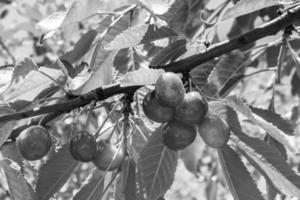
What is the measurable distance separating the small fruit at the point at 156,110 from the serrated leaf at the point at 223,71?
23 cm

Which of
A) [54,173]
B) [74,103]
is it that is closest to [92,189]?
[54,173]

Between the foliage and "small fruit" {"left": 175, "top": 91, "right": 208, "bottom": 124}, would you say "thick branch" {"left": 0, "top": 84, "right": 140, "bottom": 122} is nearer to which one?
the foliage

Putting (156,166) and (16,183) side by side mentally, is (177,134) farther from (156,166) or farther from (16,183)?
(16,183)

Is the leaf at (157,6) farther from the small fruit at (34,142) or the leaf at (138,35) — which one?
the small fruit at (34,142)

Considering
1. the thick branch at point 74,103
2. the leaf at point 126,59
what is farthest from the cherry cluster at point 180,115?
the leaf at point 126,59

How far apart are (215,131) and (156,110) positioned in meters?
0.15

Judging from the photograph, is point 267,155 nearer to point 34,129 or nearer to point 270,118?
point 270,118

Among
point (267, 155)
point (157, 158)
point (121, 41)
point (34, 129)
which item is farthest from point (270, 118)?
point (34, 129)

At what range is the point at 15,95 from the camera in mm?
1187

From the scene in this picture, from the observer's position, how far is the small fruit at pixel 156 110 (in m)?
1.11

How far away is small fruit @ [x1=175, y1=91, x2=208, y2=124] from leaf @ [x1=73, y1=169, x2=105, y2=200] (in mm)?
324

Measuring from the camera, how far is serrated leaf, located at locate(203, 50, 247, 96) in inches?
52.6

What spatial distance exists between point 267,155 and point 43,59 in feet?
8.32

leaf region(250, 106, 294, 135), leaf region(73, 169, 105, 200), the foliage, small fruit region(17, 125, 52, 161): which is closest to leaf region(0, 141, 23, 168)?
the foliage
